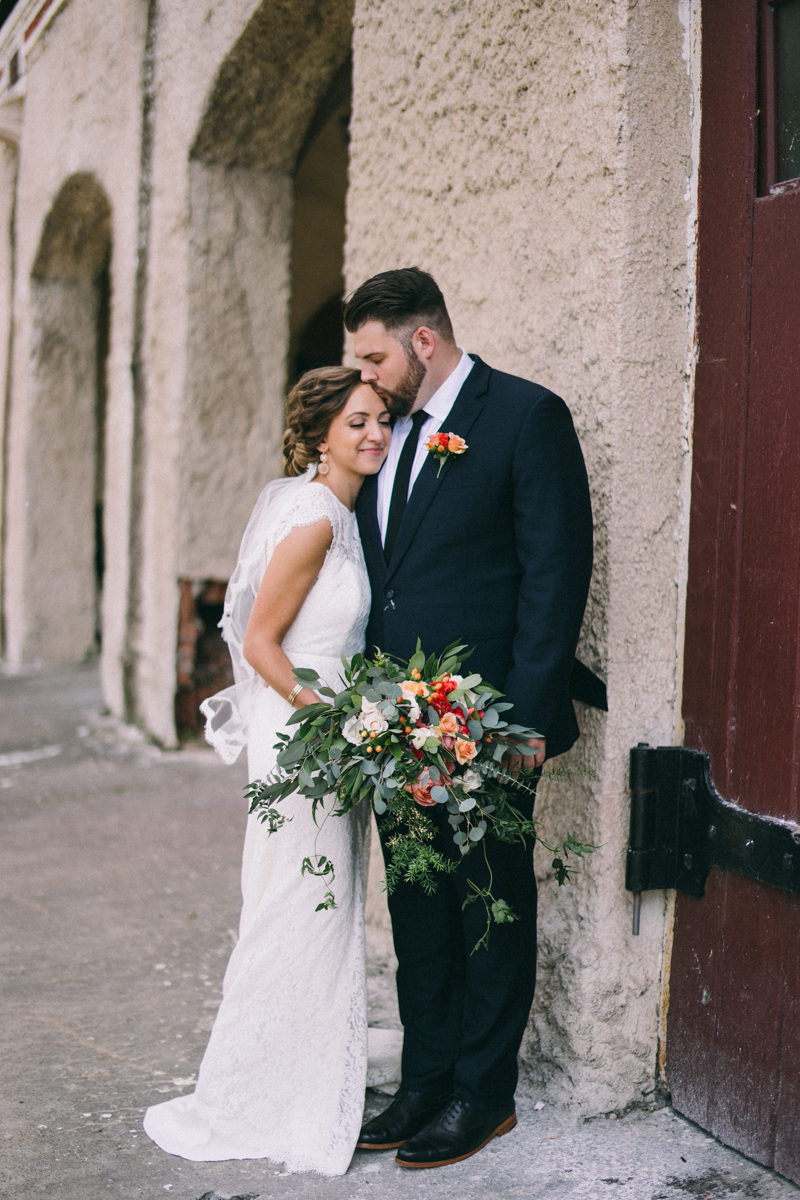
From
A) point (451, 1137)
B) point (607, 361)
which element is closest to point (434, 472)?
point (607, 361)

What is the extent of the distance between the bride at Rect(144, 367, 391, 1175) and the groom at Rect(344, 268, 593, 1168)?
9 cm

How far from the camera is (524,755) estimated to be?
2.21 meters

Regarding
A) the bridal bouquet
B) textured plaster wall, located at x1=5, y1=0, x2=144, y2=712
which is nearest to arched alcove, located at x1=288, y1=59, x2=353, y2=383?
textured plaster wall, located at x1=5, y1=0, x2=144, y2=712

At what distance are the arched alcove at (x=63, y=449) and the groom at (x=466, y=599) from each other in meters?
6.35

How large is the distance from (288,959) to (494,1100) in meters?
0.56

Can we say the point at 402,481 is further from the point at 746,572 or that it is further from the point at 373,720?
the point at 746,572

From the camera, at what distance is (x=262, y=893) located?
2.52 meters

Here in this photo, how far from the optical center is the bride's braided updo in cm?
252

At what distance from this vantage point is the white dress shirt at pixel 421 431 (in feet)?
8.14

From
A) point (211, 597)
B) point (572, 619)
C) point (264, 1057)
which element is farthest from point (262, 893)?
point (211, 597)

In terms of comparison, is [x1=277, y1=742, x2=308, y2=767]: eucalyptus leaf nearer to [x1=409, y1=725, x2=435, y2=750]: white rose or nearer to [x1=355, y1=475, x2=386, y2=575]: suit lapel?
[x1=409, y1=725, x2=435, y2=750]: white rose

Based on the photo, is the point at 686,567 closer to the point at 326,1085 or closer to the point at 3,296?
the point at 326,1085

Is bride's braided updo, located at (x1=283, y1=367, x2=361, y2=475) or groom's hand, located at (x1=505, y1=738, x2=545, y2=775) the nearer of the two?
groom's hand, located at (x1=505, y1=738, x2=545, y2=775)

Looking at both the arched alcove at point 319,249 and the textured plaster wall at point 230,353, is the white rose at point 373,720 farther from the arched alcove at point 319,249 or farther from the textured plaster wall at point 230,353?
the arched alcove at point 319,249
